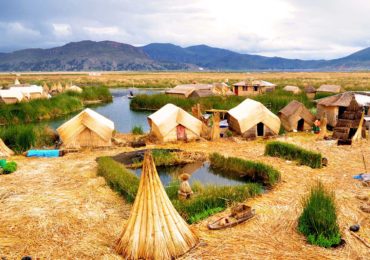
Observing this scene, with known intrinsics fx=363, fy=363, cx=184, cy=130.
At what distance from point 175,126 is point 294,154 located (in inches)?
236

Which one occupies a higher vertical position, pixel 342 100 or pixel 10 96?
Answer: pixel 10 96

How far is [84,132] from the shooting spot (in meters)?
16.2

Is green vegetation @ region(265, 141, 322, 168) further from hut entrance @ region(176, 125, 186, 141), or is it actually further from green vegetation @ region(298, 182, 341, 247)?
green vegetation @ region(298, 182, 341, 247)

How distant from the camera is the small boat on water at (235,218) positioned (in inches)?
301

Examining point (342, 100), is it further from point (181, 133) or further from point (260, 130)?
point (181, 133)

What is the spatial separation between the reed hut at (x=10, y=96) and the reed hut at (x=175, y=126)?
63.5ft

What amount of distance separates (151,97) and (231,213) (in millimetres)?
27090

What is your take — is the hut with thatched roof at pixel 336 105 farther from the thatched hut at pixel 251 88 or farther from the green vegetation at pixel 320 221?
the thatched hut at pixel 251 88

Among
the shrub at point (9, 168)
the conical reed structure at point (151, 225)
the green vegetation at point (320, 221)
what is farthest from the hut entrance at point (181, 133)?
the conical reed structure at point (151, 225)

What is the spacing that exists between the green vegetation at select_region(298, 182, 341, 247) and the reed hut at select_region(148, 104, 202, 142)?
33.6 ft

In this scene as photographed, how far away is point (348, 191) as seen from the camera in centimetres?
976

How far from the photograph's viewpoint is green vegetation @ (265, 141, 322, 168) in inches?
489

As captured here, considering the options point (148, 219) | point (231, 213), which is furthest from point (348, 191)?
point (148, 219)

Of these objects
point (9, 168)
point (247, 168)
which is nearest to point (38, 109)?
point (9, 168)
